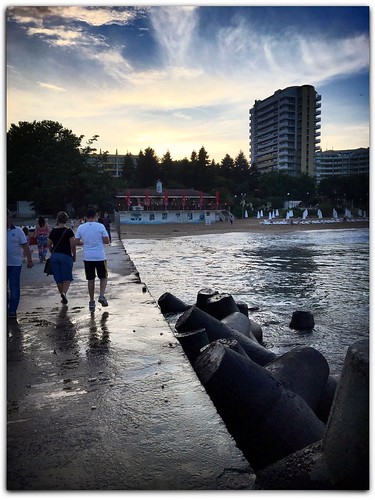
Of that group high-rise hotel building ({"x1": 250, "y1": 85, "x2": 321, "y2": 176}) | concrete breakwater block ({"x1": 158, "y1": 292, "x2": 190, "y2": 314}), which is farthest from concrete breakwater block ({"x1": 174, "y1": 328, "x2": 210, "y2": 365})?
high-rise hotel building ({"x1": 250, "y1": 85, "x2": 321, "y2": 176})

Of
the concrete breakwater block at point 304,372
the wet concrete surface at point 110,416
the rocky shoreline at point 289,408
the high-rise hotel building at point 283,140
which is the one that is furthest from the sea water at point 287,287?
the high-rise hotel building at point 283,140

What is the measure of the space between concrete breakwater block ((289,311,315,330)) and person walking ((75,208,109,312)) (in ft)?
13.7

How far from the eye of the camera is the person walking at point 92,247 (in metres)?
6.50

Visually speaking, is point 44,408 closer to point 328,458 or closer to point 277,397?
point 277,397

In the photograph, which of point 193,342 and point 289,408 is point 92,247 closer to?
point 193,342

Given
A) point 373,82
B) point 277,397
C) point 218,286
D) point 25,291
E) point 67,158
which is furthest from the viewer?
point 67,158

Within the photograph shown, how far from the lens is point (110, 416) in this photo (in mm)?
2844

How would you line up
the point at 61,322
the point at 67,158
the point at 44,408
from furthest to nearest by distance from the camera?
the point at 67,158, the point at 61,322, the point at 44,408

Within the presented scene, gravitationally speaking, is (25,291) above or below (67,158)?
below

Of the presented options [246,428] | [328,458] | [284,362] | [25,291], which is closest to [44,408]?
[246,428]

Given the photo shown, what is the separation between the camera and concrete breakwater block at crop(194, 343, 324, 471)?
3055 mm

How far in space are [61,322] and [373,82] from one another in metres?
4.64

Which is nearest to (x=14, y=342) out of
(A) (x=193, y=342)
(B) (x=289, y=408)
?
(A) (x=193, y=342)

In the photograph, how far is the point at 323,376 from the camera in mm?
4383
